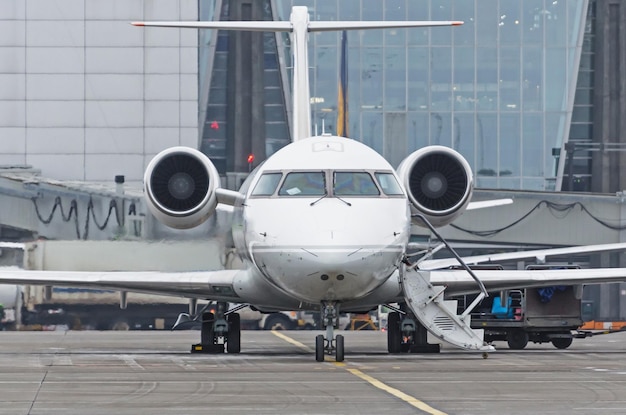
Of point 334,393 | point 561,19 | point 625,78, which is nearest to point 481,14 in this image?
point 561,19

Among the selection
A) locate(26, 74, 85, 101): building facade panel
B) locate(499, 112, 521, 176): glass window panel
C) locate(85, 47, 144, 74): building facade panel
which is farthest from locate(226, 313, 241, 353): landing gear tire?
locate(499, 112, 521, 176): glass window panel

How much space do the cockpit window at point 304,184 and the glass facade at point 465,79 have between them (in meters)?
34.1

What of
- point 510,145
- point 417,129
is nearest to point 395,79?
point 417,129

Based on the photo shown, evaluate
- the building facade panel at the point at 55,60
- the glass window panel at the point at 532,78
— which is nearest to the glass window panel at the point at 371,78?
the glass window panel at the point at 532,78

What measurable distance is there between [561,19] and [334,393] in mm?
42408

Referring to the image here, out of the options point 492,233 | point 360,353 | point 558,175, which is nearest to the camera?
point 360,353

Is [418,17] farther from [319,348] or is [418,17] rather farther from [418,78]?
[319,348]

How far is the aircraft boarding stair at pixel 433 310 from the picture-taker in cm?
2222

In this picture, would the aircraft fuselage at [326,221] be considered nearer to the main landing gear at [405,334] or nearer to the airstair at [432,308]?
the airstair at [432,308]

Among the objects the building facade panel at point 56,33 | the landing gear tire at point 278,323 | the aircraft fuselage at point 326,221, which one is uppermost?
the building facade panel at point 56,33

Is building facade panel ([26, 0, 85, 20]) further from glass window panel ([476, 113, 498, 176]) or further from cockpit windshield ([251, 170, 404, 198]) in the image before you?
cockpit windshield ([251, 170, 404, 198])

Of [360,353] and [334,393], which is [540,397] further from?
[360,353]

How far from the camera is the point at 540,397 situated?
47.3 ft

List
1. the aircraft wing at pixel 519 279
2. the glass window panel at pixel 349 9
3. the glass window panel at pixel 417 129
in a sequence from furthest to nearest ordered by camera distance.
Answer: the glass window panel at pixel 417 129, the glass window panel at pixel 349 9, the aircraft wing at pixel 519 279
